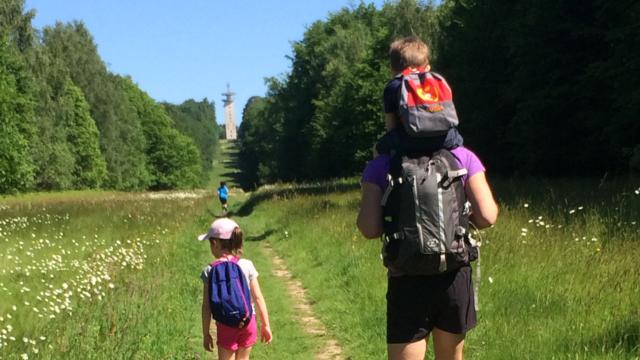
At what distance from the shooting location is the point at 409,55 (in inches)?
133

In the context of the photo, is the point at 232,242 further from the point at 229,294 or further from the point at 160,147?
the point at 160,147

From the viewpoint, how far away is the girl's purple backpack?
4.92 metres

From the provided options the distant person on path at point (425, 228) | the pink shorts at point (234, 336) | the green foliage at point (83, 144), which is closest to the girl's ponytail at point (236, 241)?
the pink shorts at point (234, 336)

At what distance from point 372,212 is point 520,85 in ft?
74.9

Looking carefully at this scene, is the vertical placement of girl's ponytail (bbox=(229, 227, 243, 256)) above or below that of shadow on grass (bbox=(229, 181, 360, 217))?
above

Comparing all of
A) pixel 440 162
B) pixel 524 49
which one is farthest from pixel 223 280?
pixel 524 49

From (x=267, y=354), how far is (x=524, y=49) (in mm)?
18836

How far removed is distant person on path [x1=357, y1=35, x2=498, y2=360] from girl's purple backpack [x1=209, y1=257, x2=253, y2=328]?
179cm

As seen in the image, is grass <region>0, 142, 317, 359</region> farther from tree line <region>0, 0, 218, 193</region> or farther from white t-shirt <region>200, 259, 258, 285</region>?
tree line <region>0, 0, 218, 193</region>

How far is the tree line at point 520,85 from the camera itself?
19.2 metres

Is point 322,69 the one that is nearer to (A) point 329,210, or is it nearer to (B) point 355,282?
(A) point 329,210

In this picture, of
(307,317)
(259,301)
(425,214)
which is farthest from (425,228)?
(307,317)

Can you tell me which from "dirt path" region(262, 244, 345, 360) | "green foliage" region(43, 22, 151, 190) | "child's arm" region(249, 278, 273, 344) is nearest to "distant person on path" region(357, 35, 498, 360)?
"child's arm" region(249, 278, 273, 344)

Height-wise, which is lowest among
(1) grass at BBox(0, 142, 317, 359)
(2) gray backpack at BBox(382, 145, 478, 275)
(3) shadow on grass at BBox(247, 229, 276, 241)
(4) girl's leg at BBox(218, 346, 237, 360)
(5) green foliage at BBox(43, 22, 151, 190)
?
(3) shadow on grass at BBox(247, 229, 276, 241)
